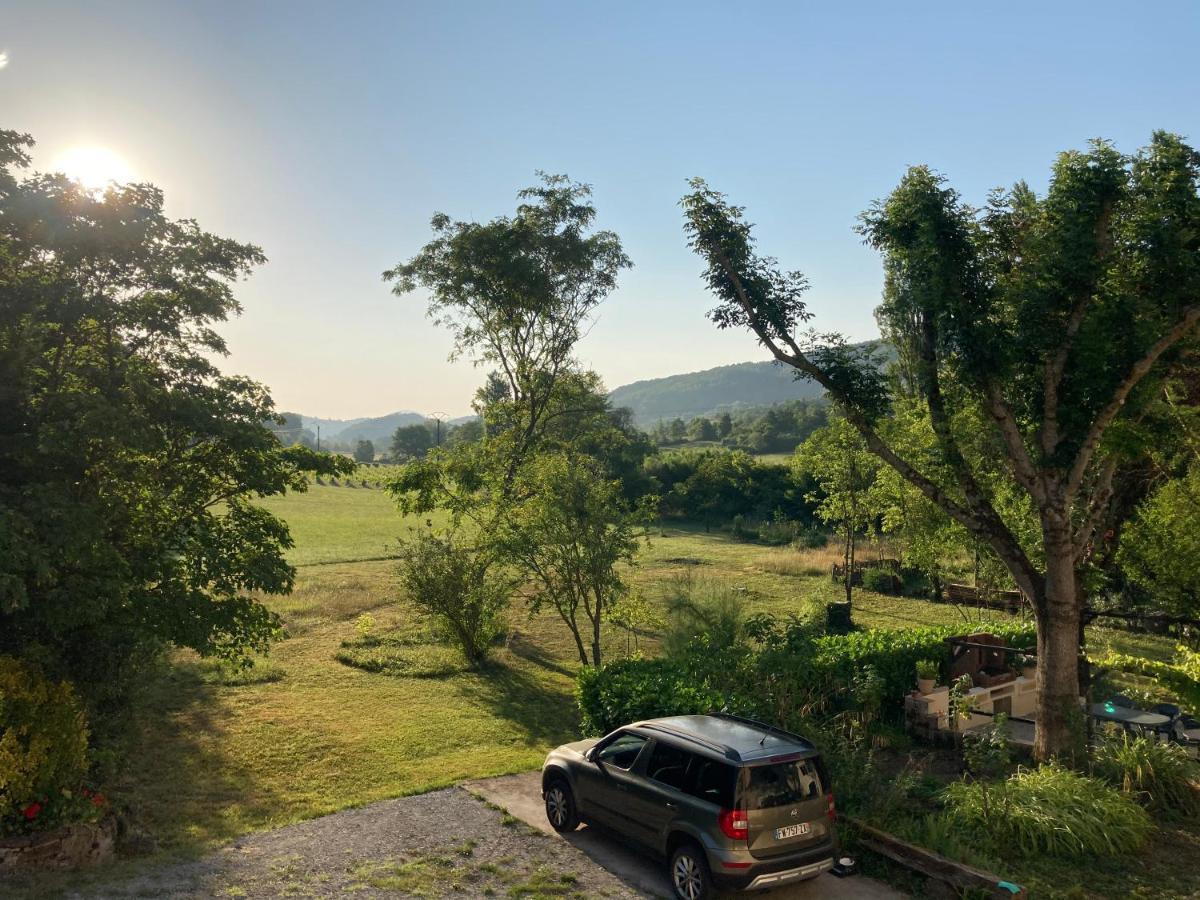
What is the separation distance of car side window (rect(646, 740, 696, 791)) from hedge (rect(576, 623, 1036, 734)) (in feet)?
8.65

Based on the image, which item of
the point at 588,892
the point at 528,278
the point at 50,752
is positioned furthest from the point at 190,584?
the point at 528,278

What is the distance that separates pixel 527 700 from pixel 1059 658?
11.8 m

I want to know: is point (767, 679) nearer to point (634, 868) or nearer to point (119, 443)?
point (634, 868)

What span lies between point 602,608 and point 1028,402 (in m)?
11.9

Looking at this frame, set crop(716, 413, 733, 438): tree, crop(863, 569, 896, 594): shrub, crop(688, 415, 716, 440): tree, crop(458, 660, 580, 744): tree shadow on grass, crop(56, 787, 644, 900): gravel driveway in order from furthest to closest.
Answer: crop(688, 415, 716, 440): tree, crop(716, 413, 733, 438): tree, crop(863, 569, 896, 594): shrub, crop(458, 660, 580, 744): tree shadow on grass, crop(56, 787, 644, 900): gravel driveway

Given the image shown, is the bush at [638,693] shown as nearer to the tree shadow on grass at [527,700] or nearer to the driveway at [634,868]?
the driveway at [634,868]

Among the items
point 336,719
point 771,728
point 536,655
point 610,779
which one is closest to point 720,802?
point 771,728

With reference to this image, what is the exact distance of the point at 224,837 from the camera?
34.5 feet

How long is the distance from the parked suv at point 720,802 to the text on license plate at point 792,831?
0.01 metres

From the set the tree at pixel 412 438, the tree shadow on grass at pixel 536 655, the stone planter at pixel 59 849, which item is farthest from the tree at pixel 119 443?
the tree at pixel 412 438

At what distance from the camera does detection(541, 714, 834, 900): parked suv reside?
806 cm

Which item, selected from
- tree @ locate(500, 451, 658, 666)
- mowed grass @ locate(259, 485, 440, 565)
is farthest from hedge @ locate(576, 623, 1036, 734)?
mowed grass @ locate(259, 485, 440, 565)

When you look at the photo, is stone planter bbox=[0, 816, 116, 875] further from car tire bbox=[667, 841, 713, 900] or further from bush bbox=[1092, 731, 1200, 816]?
bush bbox=[1092, 731, 1200, 816]

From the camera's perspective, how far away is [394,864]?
933 cm
